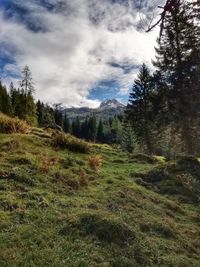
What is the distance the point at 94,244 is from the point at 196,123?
32.5 m

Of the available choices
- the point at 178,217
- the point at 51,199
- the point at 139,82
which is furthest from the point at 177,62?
the point at 51,199

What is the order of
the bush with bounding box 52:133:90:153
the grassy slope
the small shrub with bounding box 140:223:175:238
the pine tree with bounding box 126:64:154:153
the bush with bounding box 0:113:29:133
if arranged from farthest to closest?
the pine tree with bounding box 126:64:154:153
the bush with bounding box 0:113:29:133
the bush with bounding box 52:133:90:153
the small shrub with bounding box 140:223:175:238
the grassy slope

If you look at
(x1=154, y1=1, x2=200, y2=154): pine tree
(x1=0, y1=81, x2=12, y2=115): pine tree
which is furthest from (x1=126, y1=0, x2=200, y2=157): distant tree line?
(x1=0, y1=81, x2=12, y2=115): pine tree

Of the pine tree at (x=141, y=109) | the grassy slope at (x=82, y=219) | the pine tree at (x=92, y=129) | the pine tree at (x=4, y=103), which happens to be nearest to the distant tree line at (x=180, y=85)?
the pine tree at (x=141, y=109)

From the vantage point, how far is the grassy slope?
8469 mm

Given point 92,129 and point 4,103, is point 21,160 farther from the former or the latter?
point 92,129

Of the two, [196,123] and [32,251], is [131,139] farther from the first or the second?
[32,251]

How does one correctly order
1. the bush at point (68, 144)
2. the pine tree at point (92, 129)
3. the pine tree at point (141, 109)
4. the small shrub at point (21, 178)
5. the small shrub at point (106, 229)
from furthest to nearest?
1. the pine tree at point (92, 129)
2. the pine tree at point (141, 109)
3. the bush at point (68, 144)
4. the small shrub at point (21, 178)
5. the small shrub at point (106, 229)

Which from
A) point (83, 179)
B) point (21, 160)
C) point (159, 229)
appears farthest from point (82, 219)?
point (21, 160)

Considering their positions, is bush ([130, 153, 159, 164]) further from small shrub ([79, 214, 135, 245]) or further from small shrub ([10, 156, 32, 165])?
small shrub ([79, 214, 135, 245])

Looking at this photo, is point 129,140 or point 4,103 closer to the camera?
point 4,103

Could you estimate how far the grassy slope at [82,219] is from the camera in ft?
27.8

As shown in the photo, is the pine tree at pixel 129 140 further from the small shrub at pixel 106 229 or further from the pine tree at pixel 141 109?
the small shrub at pixel 106 229

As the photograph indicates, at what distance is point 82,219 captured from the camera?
396 inches
